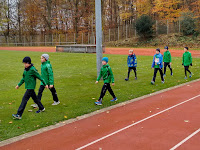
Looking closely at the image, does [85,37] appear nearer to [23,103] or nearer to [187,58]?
[187,58]

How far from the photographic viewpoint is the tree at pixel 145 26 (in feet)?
135

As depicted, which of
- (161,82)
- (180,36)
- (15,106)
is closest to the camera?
(15,106)

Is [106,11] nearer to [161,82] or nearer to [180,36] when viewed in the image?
[180,36]

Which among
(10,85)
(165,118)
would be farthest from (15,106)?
(165,118)

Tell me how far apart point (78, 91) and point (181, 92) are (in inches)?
171

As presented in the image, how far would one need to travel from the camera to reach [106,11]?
208 feet

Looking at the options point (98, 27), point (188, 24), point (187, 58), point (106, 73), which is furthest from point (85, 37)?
point (106, 73)

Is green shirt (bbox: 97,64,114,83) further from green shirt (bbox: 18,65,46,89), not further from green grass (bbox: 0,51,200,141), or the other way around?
green shirt (bbox: 18,65,46,89)

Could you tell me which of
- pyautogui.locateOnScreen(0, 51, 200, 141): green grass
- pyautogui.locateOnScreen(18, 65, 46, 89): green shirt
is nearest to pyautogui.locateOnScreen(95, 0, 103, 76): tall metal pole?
pyautogui.locateOnScreen(0, 51, 200, 141): green grass

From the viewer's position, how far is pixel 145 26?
136 feet

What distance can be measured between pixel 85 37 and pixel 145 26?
647 inches

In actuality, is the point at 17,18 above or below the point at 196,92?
above

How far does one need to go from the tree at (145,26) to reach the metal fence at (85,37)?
79.4 inches

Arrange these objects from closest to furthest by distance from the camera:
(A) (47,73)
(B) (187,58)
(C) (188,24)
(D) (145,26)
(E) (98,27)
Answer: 1. (A) (47,73)
2. (E) (98,27)
3. (B) (187,58)
4. (C) (188,24)
5. (D) (145,26)
